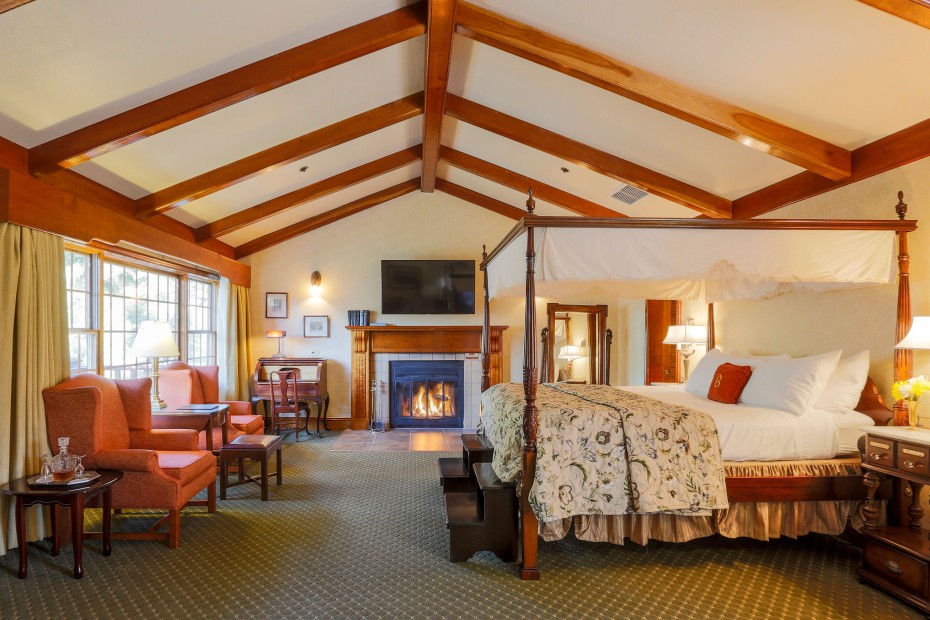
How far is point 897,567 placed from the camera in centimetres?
281

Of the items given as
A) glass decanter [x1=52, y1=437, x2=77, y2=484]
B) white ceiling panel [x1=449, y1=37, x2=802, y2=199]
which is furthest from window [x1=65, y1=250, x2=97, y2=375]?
white ceiling panel [x1=449, y1=37, x2=802, y2=199]

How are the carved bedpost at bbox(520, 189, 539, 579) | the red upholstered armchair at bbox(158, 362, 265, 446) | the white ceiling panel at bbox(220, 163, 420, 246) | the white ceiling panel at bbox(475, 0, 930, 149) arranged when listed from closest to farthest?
the white ceiling panel at bbox(475, 0, 930, 149) → the carved bedpost at bbox(520, 189, 539, 579) → the red upholstered armchair at bbox(158, 362, 265, 446) → the white ceiling panel at bbox(220, 163, 420, 246)

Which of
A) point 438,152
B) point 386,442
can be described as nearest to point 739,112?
point 438,152

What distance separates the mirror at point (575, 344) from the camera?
25.9ft

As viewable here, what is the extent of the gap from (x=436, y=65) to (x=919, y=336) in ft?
11.8

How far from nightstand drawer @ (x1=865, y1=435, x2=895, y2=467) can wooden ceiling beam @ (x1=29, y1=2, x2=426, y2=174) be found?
378 cm

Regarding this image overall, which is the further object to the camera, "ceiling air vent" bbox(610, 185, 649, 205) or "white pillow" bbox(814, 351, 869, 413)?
"ceiling air vent" bbox(610, 185, 649, 205)

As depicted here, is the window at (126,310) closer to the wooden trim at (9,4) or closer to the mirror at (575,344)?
the wooden trim at (9,4)

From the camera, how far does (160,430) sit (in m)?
4.26

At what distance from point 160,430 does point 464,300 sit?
4.22 meters

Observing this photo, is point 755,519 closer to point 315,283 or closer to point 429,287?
point 429,287

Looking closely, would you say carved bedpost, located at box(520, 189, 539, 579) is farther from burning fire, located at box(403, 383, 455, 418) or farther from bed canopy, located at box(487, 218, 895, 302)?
burning fire, located at box(403, 383, 455, 418)

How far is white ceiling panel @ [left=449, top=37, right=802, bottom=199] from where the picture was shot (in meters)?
4.14

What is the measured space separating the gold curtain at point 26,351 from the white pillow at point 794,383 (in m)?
4.75
